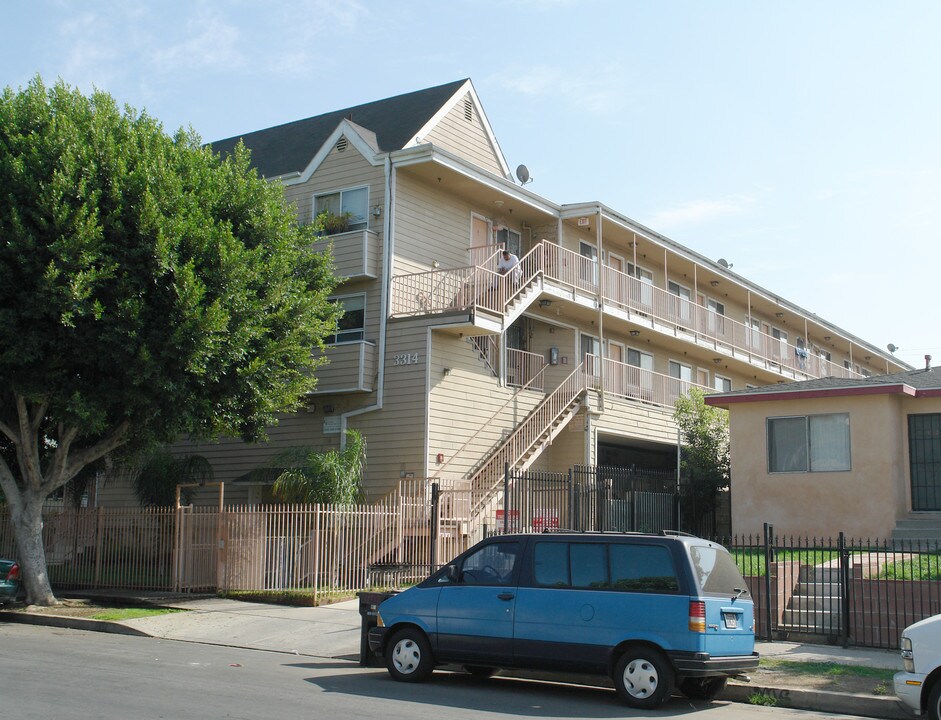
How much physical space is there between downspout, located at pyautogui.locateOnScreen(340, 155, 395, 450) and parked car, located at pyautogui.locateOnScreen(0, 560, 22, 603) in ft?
26.2

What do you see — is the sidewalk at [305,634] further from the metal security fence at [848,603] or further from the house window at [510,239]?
the house window at [510,239]

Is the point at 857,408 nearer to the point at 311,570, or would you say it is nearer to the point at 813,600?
the point at 813,600

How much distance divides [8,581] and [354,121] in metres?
17.1

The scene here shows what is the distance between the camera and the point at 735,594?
10977 mm

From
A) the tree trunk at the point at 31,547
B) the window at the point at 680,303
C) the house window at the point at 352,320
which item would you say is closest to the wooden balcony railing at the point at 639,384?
the window at the point at 680,303

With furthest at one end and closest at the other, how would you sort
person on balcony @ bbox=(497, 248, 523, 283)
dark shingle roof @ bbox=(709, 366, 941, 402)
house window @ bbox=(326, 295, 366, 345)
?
person on balcony @ bbox=(497, 248, 523, 283) < house window @ bbox=(326, 295, 366, 345) < dark shingle roof @ bbox=(709, 366, 941, 402)

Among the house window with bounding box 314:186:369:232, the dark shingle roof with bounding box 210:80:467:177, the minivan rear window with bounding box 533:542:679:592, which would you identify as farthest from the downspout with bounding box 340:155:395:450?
the minivan rear window with bounding box 533:542:679:592

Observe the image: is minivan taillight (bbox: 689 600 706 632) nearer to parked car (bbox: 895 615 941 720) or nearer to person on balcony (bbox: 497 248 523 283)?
parked car (bbox: 895 615 941 720)

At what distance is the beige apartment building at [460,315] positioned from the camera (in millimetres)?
24297

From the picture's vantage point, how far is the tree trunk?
60.5 feet

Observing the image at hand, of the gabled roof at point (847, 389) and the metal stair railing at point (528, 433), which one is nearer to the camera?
the gabled roof at point (847, 389)

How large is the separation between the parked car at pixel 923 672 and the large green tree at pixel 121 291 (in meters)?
11.8

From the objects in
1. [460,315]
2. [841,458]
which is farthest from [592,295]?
[841,458]

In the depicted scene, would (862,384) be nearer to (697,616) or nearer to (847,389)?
(847,389)
